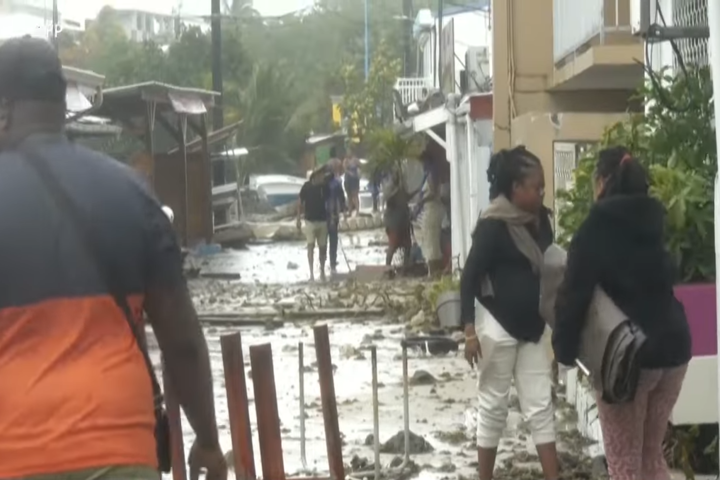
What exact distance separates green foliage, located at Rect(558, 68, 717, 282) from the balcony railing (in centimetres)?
290

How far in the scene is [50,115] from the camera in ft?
12.3

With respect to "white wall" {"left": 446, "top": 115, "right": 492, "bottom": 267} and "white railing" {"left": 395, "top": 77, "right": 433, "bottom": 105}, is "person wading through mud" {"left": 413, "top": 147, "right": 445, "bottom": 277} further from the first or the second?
"white railing" {"left": 395, "top": 77, "right": 433, "bottom": 105}

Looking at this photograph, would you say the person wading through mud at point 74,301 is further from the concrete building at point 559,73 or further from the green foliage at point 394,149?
the green foliage at point 394,149

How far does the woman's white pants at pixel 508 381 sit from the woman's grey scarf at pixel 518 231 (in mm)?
166

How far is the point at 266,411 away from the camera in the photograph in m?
7.30

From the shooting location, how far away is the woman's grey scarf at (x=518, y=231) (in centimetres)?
754

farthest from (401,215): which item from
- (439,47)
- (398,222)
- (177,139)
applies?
(439,47)

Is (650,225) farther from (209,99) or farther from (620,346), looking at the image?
(209,99)

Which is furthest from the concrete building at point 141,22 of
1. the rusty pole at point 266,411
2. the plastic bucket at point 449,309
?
the rusty pole at point 266,411

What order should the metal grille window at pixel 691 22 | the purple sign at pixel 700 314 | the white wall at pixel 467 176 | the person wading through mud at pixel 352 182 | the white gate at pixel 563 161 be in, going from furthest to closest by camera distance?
1. the person wading through mud at pixel 352 182
2. the white wall at pixel 467 176
3. the white gate at pixel 563 161
4. the metal grille window at pixel 691 22
5. the purple sign at pixel 700 314

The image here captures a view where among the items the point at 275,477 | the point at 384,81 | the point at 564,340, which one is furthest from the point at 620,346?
the point at 384,81

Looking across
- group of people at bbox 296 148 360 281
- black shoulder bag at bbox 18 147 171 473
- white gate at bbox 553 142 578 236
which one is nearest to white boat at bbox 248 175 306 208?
group of people at bbox 296 148 360 281

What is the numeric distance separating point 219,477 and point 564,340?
270 centimetres

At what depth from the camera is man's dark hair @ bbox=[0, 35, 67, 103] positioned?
3723 mm
